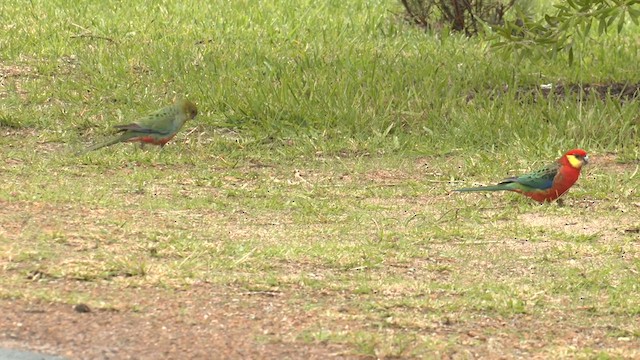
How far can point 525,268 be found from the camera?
19.9ft

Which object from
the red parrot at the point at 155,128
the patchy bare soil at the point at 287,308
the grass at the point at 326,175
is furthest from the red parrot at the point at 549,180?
the red parrot at the point at 155,128

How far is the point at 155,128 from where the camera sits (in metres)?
8.09

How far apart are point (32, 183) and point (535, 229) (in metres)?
2.77

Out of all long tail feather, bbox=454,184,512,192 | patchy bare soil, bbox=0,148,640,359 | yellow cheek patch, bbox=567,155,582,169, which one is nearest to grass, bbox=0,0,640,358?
patchy bare soil, bbox=0,148,640,359

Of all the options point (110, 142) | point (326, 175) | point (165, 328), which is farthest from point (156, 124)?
point (165, 328)

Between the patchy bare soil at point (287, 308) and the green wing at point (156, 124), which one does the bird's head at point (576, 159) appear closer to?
the patchy bare soil at point (287, 308)

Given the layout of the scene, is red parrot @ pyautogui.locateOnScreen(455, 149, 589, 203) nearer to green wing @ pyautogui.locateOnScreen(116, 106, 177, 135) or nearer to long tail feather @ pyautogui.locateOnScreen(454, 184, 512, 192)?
long tail feather @ pyautogui.locateOnScreen(454, 184, 512, 192)

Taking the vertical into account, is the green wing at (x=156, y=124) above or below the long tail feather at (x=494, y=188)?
below

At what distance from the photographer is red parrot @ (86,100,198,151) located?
26.4ft

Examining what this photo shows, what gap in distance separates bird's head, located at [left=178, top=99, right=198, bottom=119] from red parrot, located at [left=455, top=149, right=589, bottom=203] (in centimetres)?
202

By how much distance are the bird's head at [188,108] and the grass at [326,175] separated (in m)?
0.26

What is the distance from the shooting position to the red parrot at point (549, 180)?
7.18 meters

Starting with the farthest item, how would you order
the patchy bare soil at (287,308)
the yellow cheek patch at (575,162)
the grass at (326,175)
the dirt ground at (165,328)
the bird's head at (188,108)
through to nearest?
the bird's head at (188,108) → the yellow cheek patch at (575,162) → the grass at (326,175) → the patchy bare soil at (287,308) → the dirt ground at (165,328)

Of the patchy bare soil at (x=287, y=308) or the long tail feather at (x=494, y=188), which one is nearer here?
the patchy bare soil at (x=287, y=308)
